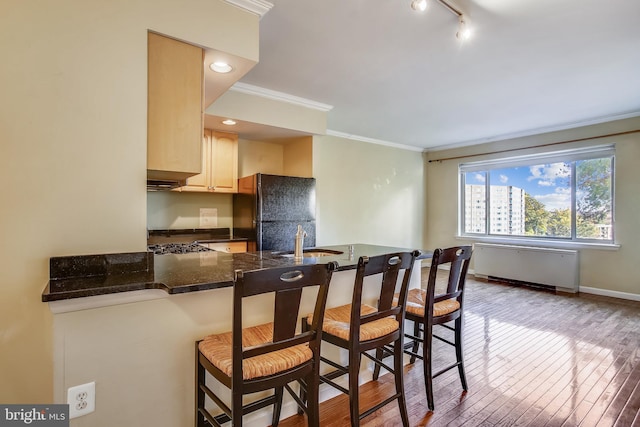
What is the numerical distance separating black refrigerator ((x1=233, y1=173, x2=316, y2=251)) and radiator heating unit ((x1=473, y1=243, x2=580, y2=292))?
354cm

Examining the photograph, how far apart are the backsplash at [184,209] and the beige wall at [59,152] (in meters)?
2.41

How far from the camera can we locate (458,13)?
2189 millimetres

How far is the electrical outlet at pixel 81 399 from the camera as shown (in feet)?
4.35

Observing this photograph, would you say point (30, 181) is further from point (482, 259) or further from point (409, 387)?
point (482, 259)

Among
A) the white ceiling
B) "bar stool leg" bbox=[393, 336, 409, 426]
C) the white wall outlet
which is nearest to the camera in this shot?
"bar stool leg" bbox=[393, 336, 409, 426]

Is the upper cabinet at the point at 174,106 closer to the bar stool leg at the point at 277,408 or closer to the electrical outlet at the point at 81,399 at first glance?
the electrical outlet at the point at 81,399

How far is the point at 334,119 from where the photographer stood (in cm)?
474

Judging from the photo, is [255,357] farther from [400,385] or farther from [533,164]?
[533,164]

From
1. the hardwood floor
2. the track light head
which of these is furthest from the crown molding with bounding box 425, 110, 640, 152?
the track light head

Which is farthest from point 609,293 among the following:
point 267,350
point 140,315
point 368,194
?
point 140,315

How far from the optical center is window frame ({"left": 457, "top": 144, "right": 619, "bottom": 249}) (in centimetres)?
474

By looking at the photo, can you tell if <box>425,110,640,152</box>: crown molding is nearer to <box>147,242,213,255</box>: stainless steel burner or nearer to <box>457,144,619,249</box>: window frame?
<box>457,144,619,249</box>: window frame

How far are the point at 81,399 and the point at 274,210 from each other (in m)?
2.64

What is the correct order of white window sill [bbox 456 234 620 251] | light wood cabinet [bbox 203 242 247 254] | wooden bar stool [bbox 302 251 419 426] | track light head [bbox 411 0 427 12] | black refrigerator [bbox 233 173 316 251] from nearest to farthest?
wooden bar stool [bbox 302 251 419 426] → track light head [bbox 411 0 427 12] → black refrigerator [bbox 233 173 316 251] → light wood cabinet [bbox 203 242 247 254] → white window sill [bbox 456 234 620 251]
